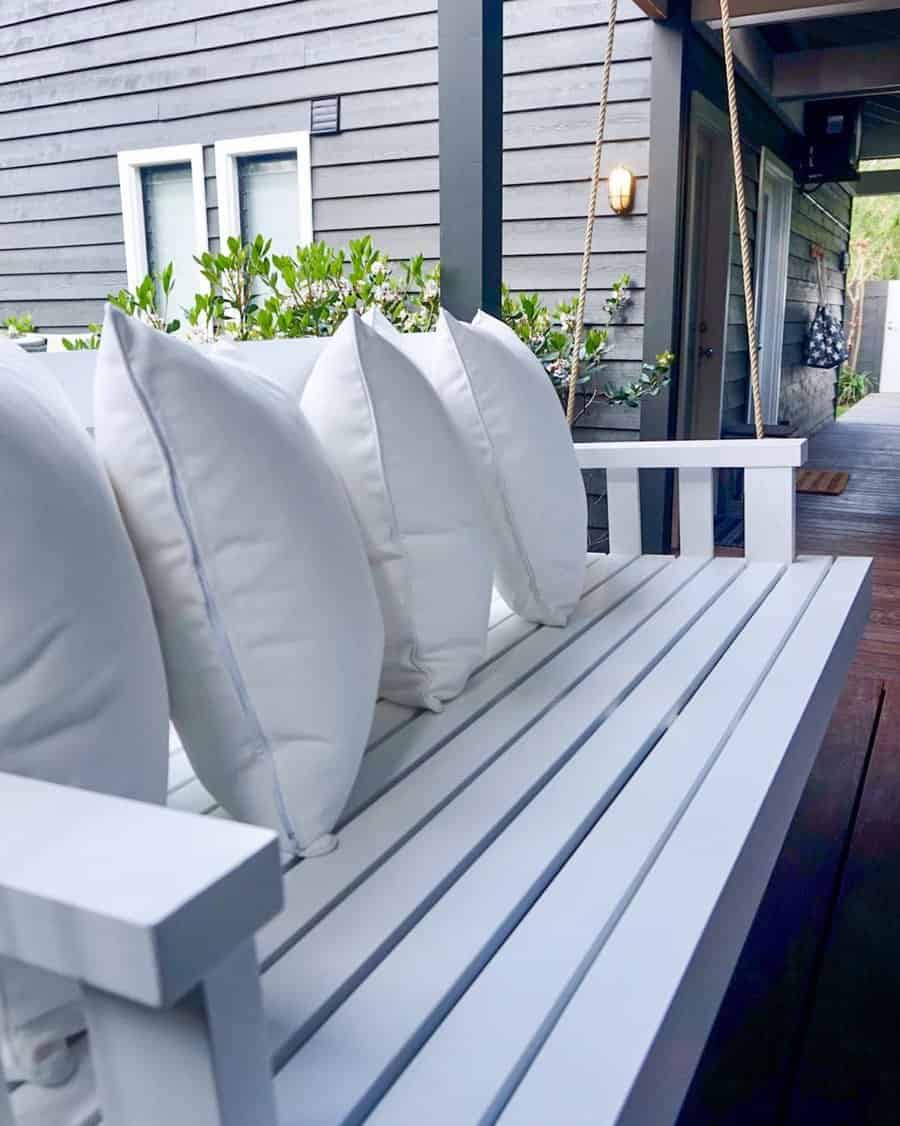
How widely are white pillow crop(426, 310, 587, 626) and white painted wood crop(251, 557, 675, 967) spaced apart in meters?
0.10

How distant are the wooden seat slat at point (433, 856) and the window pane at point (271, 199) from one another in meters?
3.67

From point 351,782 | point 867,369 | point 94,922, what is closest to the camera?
point 94,922

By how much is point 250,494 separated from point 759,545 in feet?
4.96

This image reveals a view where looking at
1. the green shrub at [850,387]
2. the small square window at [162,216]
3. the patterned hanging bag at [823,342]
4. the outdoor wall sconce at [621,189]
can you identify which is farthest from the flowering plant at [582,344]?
the green shrub at [850,387]

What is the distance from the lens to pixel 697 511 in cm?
220

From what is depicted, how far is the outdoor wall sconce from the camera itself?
3.72 m

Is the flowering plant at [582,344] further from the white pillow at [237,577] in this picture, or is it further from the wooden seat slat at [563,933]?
the white pillow at [237,577]

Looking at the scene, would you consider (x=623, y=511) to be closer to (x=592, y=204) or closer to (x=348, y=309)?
(x=592, y=204)

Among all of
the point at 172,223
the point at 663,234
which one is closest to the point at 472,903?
the point at 663,234

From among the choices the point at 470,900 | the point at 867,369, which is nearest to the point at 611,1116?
the point at 470,900

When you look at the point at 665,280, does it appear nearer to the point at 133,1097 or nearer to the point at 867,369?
the point at 133,1097

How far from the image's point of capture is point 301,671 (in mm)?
891

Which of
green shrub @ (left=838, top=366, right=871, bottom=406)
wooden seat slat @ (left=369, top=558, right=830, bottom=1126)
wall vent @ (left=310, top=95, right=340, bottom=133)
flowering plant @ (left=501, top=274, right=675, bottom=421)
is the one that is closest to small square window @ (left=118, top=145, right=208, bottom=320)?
wall vent @ (left=310, top=95, right=340, bottom=133)

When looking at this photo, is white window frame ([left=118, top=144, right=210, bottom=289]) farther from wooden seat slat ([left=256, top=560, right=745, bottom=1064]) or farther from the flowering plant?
wooden seat slat ([left=256, top=560, right=745, bottom=1064])
